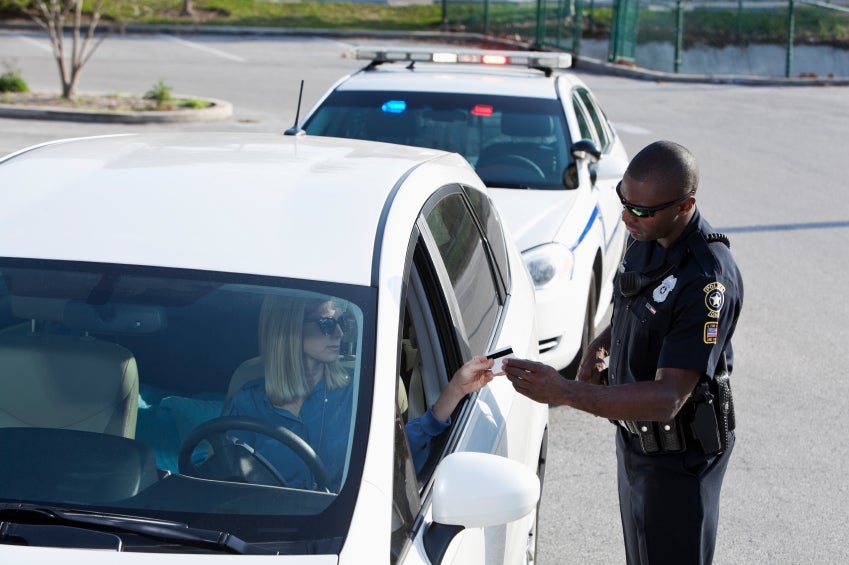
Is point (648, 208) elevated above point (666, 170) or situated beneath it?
situated beneath

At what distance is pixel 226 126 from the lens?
15.9 metres

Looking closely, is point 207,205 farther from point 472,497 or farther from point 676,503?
point 676,503

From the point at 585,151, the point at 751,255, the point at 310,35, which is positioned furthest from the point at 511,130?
the point at 310,35

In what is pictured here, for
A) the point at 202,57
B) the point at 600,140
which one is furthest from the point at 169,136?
the point at 202,57

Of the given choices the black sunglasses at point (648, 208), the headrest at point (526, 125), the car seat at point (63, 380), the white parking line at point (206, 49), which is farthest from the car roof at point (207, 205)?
the white parking line at point (206, 49)

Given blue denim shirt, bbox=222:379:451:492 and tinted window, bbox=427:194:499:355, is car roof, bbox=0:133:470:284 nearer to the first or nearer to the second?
tinted window, bbox=427:194:499:355

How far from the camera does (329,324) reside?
2701 mm

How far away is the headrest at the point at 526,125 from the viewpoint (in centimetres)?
732

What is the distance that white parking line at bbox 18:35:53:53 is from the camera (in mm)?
25406

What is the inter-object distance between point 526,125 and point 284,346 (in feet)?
15.9

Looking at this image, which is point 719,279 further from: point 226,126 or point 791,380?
point 226,126

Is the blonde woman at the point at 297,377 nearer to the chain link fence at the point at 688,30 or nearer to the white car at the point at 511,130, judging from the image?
Answer: the white car at the point at 511,130

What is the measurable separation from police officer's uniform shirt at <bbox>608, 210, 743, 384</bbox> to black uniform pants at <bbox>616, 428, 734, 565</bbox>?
255 mm

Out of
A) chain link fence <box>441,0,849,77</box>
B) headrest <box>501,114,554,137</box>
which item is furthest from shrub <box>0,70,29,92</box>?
chain link fence <box>441,0,849,77</box>
